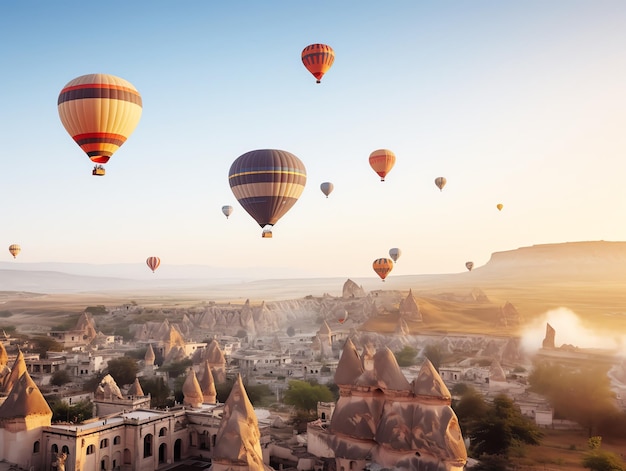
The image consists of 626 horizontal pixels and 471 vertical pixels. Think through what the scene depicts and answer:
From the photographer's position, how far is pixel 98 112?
28469 millimetres

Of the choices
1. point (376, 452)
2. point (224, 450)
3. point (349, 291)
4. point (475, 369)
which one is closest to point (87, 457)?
point (224, 450)

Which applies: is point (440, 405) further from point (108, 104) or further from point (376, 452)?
point (108, 104)

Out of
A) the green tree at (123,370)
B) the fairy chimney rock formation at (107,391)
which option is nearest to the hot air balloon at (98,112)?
the fairy chimney rock formation at (107,391)

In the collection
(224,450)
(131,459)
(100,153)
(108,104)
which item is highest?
(108,104)

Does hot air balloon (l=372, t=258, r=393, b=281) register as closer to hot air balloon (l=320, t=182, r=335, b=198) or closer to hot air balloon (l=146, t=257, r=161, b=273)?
hot air balloon (l=320, t=182, r=335, b=198)

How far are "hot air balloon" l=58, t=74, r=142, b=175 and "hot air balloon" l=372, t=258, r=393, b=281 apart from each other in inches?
1517

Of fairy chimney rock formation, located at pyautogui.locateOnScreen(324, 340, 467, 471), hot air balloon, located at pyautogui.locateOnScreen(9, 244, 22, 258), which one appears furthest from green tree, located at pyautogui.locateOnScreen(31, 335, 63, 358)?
fairy chimney rock formation, located at pyautogui.locateOnScreen(324, 340, 467, 471)

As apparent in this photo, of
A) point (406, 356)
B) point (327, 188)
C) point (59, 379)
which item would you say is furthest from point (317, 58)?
point (406, 356)

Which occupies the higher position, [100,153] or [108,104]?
[108,104]

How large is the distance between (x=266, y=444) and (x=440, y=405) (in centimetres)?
1147

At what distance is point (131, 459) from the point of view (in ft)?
98.7

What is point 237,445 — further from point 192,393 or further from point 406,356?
point 406,356

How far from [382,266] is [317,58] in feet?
96.1

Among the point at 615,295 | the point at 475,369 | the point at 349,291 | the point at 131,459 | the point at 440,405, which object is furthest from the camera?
the point at 615,295
